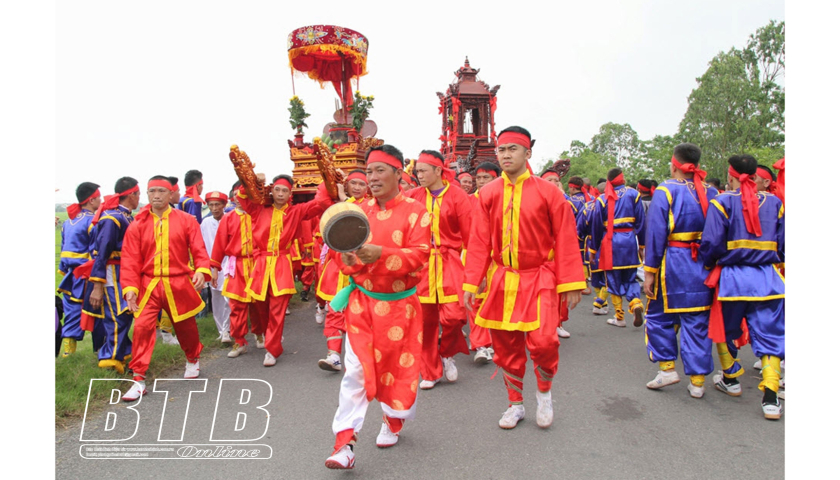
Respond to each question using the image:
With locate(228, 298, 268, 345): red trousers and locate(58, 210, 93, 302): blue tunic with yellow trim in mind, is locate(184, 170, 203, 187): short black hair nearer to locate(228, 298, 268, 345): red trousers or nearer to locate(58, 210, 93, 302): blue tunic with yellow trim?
locate(58, 210, 93, 302): blue tunic with yellow trim

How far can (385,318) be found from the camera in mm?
2975

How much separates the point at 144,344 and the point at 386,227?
2.76m

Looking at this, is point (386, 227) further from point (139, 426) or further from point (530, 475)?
point (139, 426)

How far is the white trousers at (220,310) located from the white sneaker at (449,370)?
309cm

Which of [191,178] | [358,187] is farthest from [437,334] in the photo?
[191,178]

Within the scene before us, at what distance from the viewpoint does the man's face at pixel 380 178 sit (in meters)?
3.14

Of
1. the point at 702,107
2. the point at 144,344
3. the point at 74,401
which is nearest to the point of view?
the point at 74,401

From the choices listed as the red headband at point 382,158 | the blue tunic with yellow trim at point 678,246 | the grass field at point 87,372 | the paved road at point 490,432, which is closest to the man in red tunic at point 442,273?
the paved road at point 490,432

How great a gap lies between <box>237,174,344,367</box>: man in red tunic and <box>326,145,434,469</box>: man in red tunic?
2005 mm

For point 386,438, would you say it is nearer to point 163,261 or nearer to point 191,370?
point 191,370

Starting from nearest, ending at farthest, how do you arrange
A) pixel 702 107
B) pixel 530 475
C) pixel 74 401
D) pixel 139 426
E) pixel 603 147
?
pixel 530 475, pixel 139 426, pixel 74 401, pixel 702 107, pixel 603 147

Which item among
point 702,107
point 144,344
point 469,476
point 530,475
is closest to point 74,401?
point 144,344

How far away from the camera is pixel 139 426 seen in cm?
363

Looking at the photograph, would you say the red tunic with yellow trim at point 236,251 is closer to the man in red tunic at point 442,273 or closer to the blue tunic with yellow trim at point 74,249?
the blue tunic with yellow trim at point 74,249
